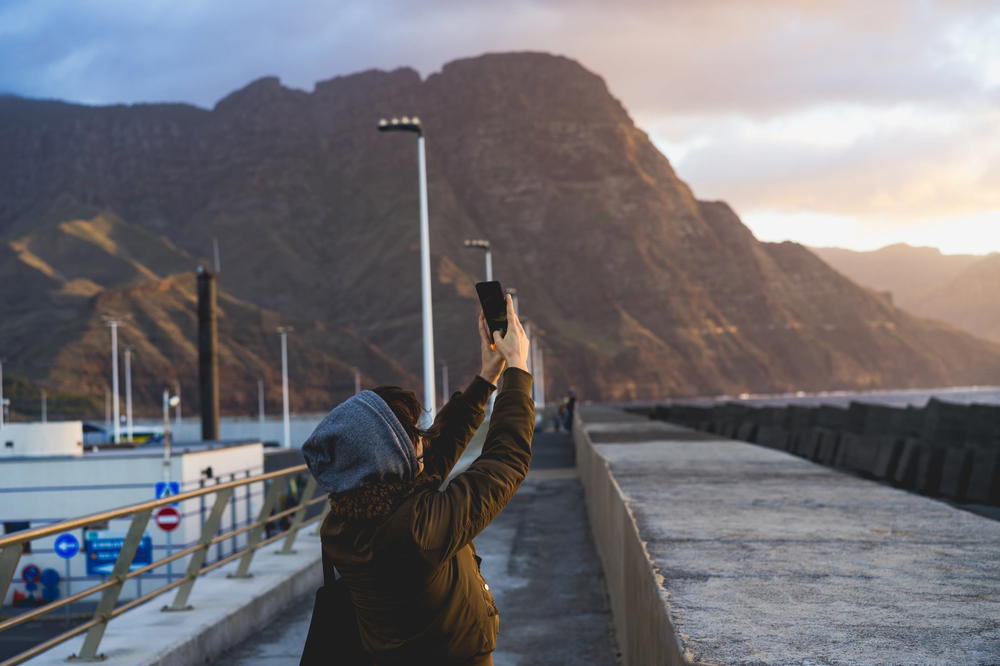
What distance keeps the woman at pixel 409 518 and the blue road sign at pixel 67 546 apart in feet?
125

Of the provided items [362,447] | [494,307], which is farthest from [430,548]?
[494,307]

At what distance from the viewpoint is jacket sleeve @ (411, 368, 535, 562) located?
9.80 feet

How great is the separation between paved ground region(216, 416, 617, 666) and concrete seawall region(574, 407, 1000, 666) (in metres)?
0.50

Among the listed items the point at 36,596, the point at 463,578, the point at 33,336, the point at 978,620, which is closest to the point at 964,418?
the point at 978,620

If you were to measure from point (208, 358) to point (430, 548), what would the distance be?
77.4 meters

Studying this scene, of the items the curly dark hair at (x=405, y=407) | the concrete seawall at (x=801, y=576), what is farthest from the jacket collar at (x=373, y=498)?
the concrete seawall at (x=801, y=576)

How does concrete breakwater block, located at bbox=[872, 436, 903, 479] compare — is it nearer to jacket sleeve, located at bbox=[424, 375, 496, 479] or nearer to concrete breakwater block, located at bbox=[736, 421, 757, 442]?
concrete breakwater block, located at bbox=[736, 421, 757, 442]

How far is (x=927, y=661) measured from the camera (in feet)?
10.9

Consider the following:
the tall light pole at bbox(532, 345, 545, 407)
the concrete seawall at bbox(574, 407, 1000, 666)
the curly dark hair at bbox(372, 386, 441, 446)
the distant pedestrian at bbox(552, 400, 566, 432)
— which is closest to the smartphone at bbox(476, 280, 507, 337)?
the curly dark hair at bbox(372, 386, 441, 446)

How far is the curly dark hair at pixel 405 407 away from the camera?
3.14 meters

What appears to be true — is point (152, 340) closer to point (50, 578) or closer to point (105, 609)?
point (50, 578)

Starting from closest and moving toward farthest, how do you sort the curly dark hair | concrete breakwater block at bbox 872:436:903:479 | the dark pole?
the curly dark hair
concrete breakwater block at bbox 872:436:903:479
the dark pole

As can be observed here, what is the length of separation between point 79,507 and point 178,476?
3.97 meters

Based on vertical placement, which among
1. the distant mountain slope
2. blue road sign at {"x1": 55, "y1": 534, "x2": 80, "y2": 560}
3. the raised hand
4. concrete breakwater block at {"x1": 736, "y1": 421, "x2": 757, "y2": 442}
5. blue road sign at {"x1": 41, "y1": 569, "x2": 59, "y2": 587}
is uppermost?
the distant mountain slope
